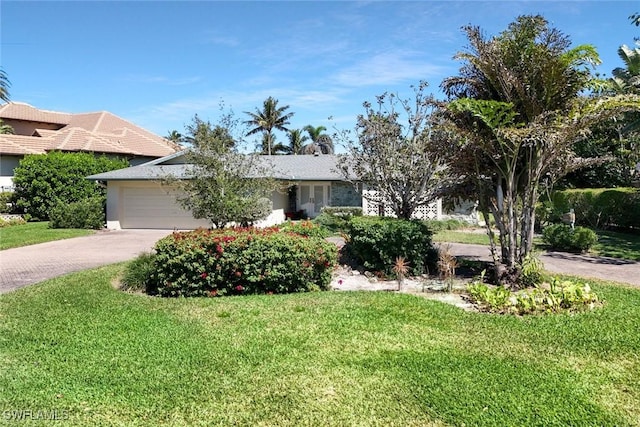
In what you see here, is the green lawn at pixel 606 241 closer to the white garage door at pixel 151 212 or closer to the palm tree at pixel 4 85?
the white garage door at pixel 151 212

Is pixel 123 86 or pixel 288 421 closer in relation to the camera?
pixel 288 421

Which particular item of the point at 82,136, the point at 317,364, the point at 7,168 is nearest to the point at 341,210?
the point at 317,364

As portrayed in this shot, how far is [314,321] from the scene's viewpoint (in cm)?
636

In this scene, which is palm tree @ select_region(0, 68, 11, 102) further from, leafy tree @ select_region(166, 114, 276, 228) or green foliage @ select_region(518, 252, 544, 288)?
green foliage @ select_region(518, 252, 544, 288)

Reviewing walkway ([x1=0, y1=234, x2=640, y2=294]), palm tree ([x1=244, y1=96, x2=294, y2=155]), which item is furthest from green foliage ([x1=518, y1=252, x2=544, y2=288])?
palm tree ([x1=244, y1=96, x2=294, y2=155])

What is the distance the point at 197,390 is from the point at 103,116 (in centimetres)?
3884

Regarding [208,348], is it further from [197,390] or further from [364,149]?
[364,149]

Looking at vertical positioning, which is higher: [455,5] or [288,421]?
[455,5]

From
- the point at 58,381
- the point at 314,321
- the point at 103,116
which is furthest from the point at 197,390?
the point at 103,116

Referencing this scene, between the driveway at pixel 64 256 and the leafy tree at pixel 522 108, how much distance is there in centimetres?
959

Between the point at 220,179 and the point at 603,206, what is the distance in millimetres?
16901

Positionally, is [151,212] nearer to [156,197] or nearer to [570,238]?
[156,197]

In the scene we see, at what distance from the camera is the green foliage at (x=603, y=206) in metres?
18.5

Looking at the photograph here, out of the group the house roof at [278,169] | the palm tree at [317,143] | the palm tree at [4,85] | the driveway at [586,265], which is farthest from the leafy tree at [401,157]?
the palm tree at [317,143]
